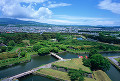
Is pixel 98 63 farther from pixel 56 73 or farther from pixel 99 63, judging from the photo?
pixel 56 73

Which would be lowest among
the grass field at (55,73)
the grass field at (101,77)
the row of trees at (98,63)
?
the grass field at (55,73)

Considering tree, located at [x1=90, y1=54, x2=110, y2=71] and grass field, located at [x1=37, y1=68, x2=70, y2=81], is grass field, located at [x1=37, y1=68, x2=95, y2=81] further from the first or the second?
tree, located at [x1=90, y1=54, x2=110, y2=71]

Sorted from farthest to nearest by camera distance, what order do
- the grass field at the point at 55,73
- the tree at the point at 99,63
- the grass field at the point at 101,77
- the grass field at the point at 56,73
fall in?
the tree at the point at 99,63, the grass field at the point at 55,73, the grass field at the point at 56,73, the grass field at the point at 101,77

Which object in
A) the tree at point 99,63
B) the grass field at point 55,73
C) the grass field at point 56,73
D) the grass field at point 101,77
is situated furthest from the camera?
the tree at point 99,63

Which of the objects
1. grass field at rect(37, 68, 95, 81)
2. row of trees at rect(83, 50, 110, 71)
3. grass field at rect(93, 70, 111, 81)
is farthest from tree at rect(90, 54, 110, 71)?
grass field at rect(37, 68, 95, 81)

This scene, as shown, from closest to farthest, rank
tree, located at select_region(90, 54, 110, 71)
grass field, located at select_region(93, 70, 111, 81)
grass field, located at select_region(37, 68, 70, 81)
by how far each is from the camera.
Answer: grass field, located at select_region(93, 70, 111, 81) → grass field, located at select_region(37, 68, 70, 81) → tree, located at select_region(90, 54, 110, 71)

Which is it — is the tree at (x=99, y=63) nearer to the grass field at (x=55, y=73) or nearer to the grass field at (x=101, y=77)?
the grass field at (x=101, y=77)

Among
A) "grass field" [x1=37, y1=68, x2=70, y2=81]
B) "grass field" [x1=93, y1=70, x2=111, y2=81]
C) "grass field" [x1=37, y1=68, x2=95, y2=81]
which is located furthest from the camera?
"grass field" [x1=37, y1=68, x2=70, y2=81]

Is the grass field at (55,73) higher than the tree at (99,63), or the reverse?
the tree at (99,63)

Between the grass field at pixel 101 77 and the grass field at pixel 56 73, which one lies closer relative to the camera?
the grass field at pixel 101 77

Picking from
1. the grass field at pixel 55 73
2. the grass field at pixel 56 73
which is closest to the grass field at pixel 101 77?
the grass field at pixel 56 73

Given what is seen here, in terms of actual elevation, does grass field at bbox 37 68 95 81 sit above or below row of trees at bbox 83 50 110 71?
below
